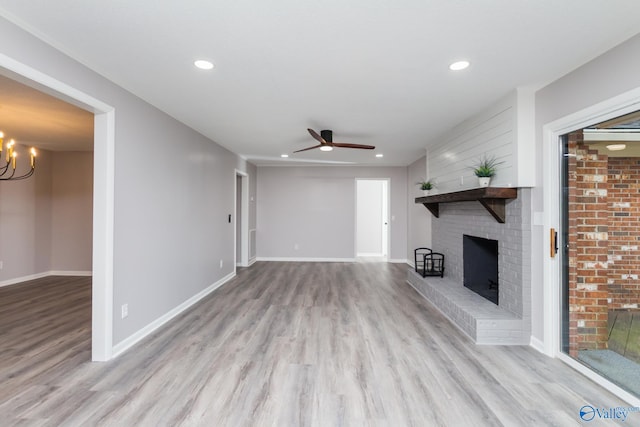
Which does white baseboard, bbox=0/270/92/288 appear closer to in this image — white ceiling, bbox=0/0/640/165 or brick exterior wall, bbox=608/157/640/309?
white ceiling, bbox=0/0/640/165

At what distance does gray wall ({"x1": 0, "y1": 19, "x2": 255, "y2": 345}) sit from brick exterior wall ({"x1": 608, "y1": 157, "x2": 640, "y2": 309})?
13.8 feet

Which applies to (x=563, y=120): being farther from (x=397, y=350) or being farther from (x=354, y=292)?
(x=354, y=292)

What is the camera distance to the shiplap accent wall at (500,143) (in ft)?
8.93

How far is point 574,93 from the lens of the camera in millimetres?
2322

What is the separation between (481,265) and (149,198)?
398 centimetres

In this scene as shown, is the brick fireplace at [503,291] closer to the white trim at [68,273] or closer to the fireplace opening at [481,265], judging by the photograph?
the fireplace opening at [481,265]

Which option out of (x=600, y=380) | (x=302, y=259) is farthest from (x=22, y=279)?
(x=600, y=380)

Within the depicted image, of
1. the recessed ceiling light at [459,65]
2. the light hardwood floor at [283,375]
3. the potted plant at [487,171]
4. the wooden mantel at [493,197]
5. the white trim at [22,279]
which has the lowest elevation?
the light hardwood floor at [283,375]

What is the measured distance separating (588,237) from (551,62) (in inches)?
57.8

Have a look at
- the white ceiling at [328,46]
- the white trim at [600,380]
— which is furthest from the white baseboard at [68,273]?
the white trim at [600,380]

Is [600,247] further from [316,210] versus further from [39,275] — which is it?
[39,275]

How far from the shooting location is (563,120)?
2.40 meters

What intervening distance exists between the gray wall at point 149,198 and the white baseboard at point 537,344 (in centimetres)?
380

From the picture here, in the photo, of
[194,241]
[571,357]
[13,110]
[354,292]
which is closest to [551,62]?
[571,357]
